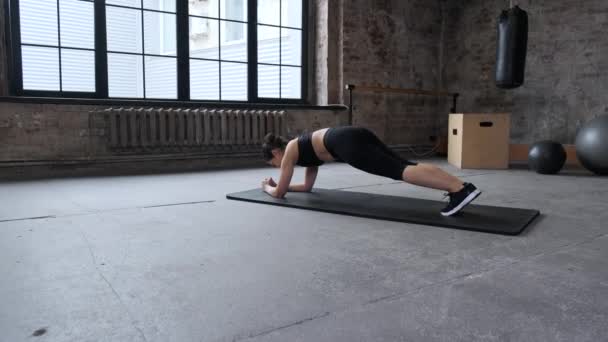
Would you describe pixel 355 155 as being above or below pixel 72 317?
above

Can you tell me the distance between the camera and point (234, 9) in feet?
20.9

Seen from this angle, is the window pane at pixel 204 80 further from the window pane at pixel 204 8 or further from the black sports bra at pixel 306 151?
the black sports bra at pixel 306 151

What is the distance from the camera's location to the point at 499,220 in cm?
282

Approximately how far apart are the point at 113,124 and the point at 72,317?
408 centimetres

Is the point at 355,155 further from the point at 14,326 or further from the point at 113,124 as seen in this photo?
the point at 113,124

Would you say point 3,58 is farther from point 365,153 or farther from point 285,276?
point 285,276

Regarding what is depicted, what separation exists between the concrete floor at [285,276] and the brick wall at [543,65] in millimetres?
3948

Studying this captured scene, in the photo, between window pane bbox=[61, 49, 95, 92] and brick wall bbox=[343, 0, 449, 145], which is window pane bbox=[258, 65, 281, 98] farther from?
window pane bbox=[61, 49, 95, 92]

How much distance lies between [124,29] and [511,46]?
4.45 m

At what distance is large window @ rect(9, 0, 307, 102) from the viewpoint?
510cm

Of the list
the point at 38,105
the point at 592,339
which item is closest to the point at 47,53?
the point at 38,105

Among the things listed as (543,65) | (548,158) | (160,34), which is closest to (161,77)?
(160,34)

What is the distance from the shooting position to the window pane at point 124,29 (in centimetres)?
548

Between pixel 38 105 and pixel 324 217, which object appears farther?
pixel 38 105
